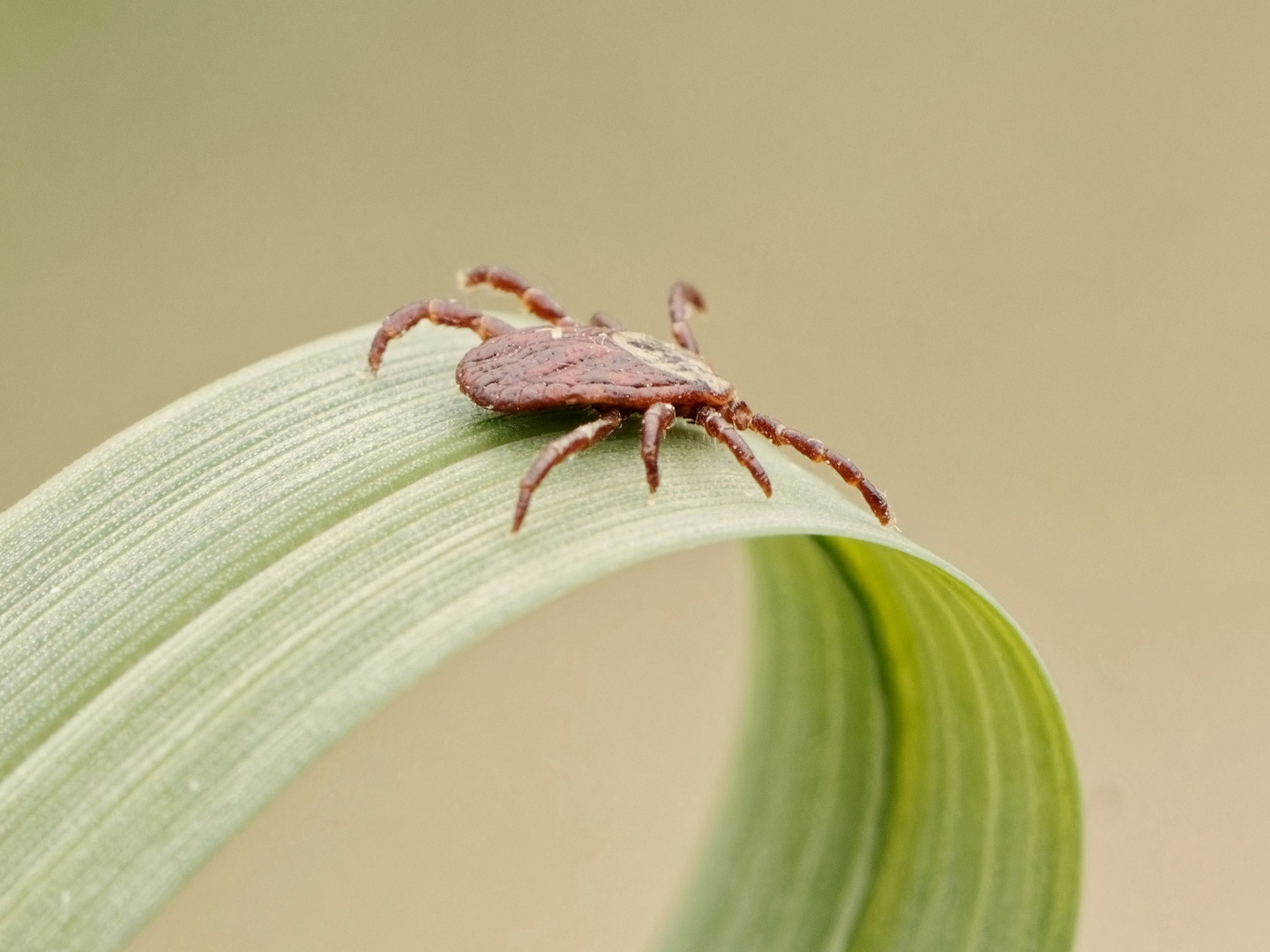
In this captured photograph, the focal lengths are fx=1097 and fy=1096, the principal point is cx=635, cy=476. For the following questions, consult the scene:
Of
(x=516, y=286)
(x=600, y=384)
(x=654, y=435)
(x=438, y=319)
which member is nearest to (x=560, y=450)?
(x=654, y=435)

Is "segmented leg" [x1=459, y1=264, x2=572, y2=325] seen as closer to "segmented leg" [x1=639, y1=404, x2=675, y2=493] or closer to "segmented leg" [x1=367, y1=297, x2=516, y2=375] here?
"segmented leg" [x1=367, y1=297, x2=516, y2=375]

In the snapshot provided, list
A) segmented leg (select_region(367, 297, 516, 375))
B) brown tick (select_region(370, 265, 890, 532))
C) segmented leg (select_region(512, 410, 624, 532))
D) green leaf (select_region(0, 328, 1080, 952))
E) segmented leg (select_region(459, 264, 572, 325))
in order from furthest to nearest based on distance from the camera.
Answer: segmented leg (select_region(459, 264, 572, 325))
segmented leg (select_region(367, 297, 516, 375))
brown tick (select_region(370, 265, 890, 532))
segmented leg (select_region(512, 410, 624, 532))
green leaf (select_region(0, 328, 1080, 952))

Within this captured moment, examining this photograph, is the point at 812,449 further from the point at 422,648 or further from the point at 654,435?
the point at 422,648

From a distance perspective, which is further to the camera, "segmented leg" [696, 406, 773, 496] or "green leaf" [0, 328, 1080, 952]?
"segmented leg" [696, 406, 773, 496]

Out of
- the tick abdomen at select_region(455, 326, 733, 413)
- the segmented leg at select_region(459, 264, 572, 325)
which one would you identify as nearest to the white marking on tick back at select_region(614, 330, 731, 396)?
the tick abdomen at select_region(455, 326, 733, 413)

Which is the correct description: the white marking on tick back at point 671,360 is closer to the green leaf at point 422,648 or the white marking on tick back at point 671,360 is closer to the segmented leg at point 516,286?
the green leaf at point 422,648

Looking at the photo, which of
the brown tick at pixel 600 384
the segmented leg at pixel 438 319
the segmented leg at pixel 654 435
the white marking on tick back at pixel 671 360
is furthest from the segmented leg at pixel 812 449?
the segmented leg at pixel 438 319

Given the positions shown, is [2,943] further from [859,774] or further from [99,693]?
[859,774]

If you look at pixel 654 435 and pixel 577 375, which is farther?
pixel 577 375

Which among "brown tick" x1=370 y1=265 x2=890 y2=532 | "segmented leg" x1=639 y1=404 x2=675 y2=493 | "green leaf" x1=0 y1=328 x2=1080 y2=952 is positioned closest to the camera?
"green leaf" x1=0 y1=328 x2=1080 y2=952
